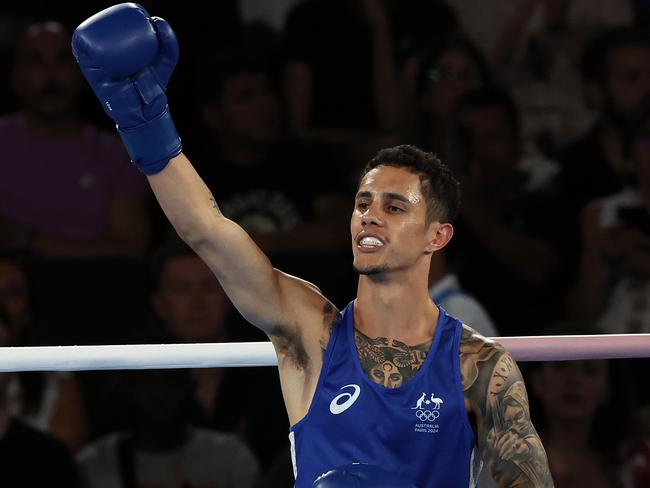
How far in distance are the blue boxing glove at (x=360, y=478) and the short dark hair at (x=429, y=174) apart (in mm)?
657

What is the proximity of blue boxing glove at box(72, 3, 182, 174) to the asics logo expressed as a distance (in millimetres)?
649

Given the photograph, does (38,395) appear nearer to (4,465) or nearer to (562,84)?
(4,465)

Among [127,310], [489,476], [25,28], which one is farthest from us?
[25,28]

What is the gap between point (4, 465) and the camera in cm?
414

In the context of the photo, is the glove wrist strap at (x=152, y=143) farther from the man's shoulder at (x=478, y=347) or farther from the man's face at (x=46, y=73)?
the man's face at (x=46, y=73)

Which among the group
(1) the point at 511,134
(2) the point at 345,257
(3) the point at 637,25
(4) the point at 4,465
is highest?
(3) the point at 637,25

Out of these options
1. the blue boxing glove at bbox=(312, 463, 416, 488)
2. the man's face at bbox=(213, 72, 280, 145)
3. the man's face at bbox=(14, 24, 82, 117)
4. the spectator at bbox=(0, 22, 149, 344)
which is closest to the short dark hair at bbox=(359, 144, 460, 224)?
the blue boxing glove at bbox=(312, 463, 416, 488)

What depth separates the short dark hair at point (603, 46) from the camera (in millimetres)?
5094

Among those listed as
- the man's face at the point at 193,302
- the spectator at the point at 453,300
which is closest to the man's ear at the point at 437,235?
the spectator at the point at 453,300

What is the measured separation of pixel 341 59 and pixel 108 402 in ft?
6.79

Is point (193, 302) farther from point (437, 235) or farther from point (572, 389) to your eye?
point (437, 235)

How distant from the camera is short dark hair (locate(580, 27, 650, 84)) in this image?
5.09 metres

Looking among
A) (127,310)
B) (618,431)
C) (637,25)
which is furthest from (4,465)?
(637,25)

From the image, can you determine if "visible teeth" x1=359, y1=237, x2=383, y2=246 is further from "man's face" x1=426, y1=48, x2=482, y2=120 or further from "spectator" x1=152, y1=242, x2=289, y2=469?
"man's face" x1=426, y1=48, x2=482, y2=120
